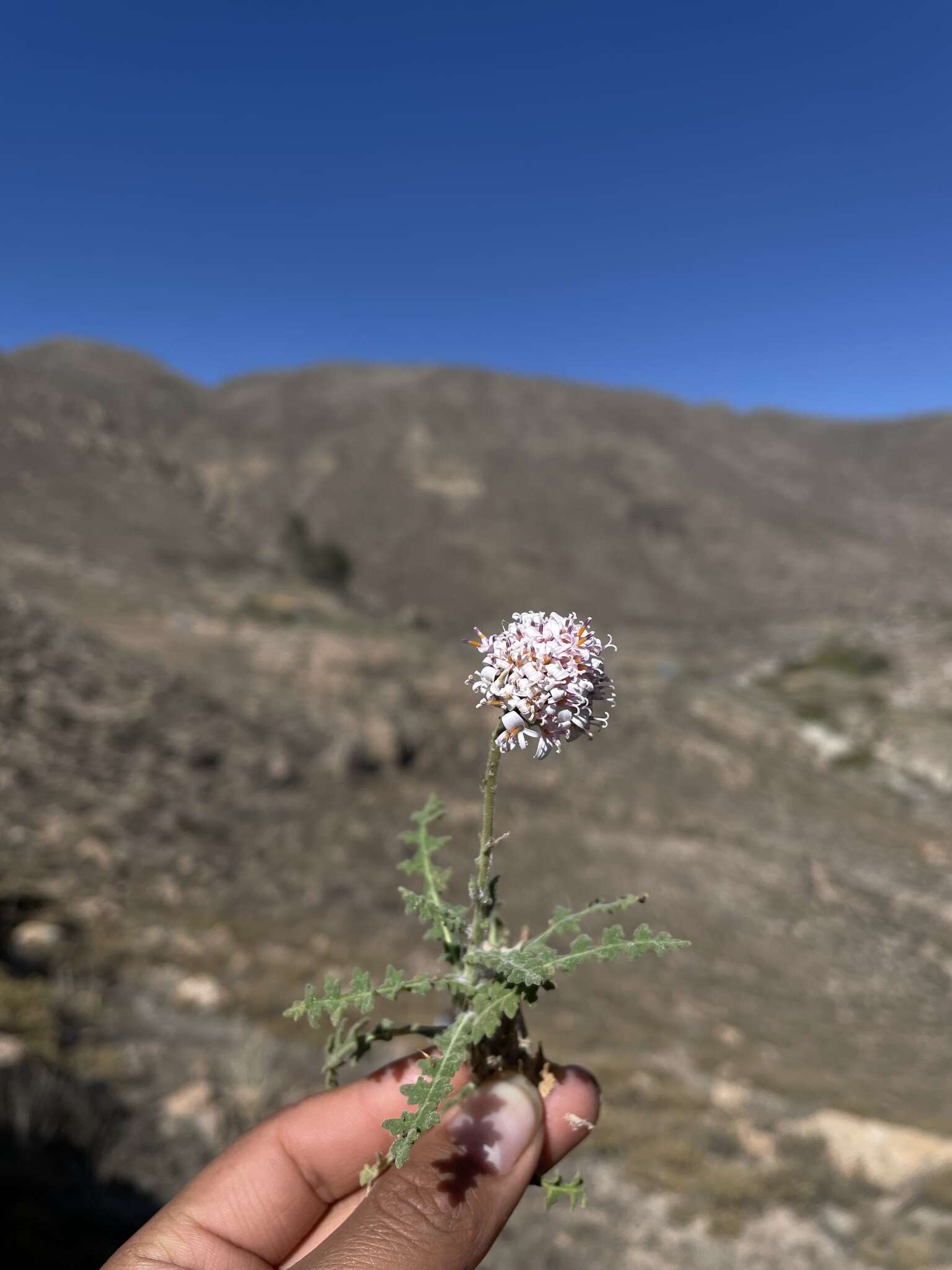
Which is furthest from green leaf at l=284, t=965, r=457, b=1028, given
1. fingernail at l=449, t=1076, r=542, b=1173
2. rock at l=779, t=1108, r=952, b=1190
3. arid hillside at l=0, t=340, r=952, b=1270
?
rock at l=779, t=1108, r=952, b=1190

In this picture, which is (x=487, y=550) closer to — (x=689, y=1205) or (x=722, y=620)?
(x=722, y=620)

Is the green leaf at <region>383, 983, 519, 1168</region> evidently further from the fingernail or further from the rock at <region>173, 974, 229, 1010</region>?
the rock at <region>173, 974, 229, 1010</region>

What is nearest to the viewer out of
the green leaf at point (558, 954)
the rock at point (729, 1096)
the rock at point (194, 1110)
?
the green leaf at point (558, 954)

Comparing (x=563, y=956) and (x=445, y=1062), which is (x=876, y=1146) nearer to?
(x=563, y=956)

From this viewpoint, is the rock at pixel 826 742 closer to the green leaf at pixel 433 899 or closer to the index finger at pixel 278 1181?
the index finger at pixel 278 1181

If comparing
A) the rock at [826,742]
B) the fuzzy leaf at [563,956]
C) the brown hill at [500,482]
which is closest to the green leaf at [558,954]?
the fuzzy leaf at [563,956]

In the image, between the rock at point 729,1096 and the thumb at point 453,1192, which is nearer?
the thumb at point 453,1192
